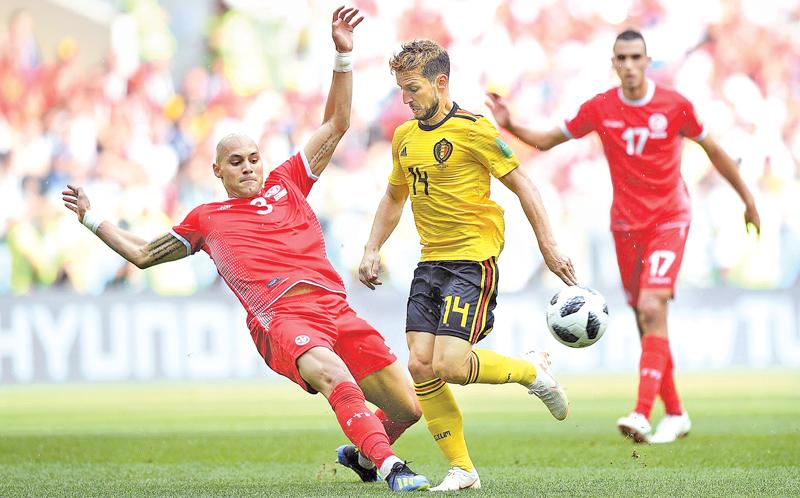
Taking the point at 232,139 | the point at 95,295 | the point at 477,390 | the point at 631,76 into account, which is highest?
the point at 631,76

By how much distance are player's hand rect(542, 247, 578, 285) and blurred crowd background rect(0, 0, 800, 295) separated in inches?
395

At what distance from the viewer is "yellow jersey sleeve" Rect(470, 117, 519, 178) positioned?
242 inches

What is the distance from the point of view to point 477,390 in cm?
1585

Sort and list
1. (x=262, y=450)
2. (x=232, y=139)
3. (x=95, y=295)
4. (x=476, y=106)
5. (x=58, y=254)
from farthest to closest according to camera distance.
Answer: (x=476, y=106) < (x=58, y=254) < (x=95, y=295) < (x=262, y=450) < (x=232, y=139)

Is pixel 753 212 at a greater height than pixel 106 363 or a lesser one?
greater

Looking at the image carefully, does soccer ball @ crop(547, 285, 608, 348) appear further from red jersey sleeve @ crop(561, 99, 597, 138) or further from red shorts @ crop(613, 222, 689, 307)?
red jersey sleeve @ crop(561, 99, 597, 138)

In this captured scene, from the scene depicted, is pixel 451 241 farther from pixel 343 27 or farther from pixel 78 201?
pixel 78 201

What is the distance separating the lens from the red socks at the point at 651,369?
8.29 m

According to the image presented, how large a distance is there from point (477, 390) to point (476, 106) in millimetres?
3969

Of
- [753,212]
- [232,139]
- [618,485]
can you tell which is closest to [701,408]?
Result: [753,212]

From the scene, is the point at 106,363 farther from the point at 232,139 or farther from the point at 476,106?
the point at 232,139

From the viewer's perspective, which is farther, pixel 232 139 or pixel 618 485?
pixel 232 139

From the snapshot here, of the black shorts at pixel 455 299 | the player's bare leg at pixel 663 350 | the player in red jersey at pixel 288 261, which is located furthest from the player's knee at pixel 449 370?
the player's bare leg at pixel 663 350

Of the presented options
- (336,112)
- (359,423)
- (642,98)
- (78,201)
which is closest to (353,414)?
(359,423)
